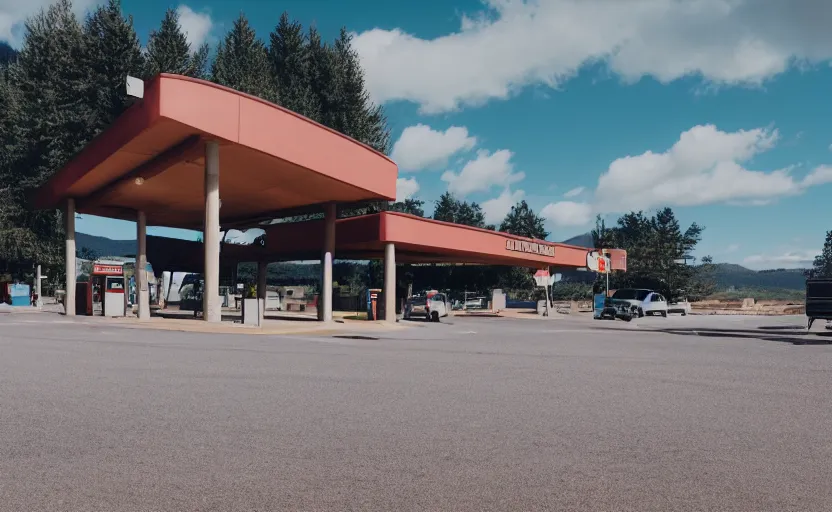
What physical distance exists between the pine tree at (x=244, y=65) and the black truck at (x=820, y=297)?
149 ft

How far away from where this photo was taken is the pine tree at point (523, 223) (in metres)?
84.2

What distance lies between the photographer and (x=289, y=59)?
2677 inches

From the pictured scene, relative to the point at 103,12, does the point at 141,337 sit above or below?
below

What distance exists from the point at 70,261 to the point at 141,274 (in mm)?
6920

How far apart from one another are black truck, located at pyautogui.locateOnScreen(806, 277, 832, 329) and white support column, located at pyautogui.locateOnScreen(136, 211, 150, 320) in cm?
2585

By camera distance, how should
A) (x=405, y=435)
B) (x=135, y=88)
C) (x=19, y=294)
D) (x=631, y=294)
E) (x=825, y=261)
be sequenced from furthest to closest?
(x=825, y=261) → (x=19, y=294) → (x=631, y=294) → (x=135, y=88) → (x=405, y=435)

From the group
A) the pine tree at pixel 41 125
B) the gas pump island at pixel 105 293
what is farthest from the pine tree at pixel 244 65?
the gas pump island at pixel 105 293

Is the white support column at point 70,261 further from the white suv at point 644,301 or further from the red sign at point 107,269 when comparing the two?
the white suv at point 644,301

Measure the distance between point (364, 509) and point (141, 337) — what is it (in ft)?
51.4

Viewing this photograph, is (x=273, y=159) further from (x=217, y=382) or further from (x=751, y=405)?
(x=751, y=405)

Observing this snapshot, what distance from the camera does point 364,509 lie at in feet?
14.9

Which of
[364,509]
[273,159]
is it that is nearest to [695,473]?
[364,509]

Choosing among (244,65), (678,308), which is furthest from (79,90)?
(678,308)

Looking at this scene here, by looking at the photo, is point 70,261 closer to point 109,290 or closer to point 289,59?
point 109,290
